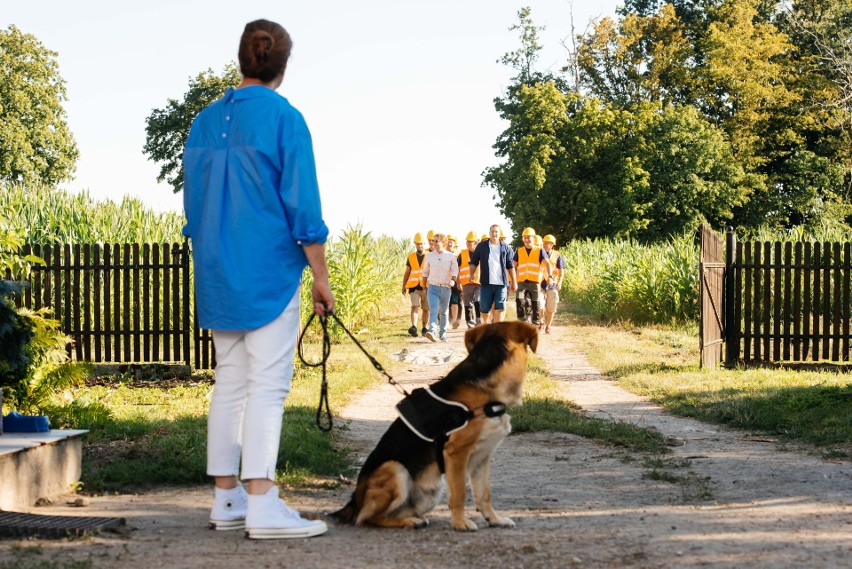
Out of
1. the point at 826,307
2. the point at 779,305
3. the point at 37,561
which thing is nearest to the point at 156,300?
the point at 779,305

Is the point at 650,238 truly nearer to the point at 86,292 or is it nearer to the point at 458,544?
the point at 86,292

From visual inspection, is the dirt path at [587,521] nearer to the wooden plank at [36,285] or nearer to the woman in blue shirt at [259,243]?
the woman in blue shirt at [259,243]

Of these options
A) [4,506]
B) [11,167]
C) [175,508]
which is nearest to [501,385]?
[175,508]

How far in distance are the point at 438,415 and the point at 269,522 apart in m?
1.00

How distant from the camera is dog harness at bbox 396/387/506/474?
16.6ft

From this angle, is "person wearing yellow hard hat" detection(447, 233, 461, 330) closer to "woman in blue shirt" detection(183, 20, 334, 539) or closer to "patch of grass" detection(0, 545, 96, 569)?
"woman in blue shirt" detection(183, 20, 334, 539)

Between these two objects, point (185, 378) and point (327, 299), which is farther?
point (185, 378)

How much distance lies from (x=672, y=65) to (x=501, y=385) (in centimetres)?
5502

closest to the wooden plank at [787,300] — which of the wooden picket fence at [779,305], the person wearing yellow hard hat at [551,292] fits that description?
the wooden picket fence at [779,305]

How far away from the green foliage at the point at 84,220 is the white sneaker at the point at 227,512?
1311cm

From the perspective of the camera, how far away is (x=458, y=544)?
4848mm

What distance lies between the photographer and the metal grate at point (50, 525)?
471 cm

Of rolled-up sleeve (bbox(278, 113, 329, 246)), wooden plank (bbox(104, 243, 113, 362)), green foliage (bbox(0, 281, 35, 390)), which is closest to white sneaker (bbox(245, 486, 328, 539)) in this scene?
rolled-up sleeve (bbox(278, 113, 329, 246))

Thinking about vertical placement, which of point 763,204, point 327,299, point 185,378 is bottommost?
point 185,378
